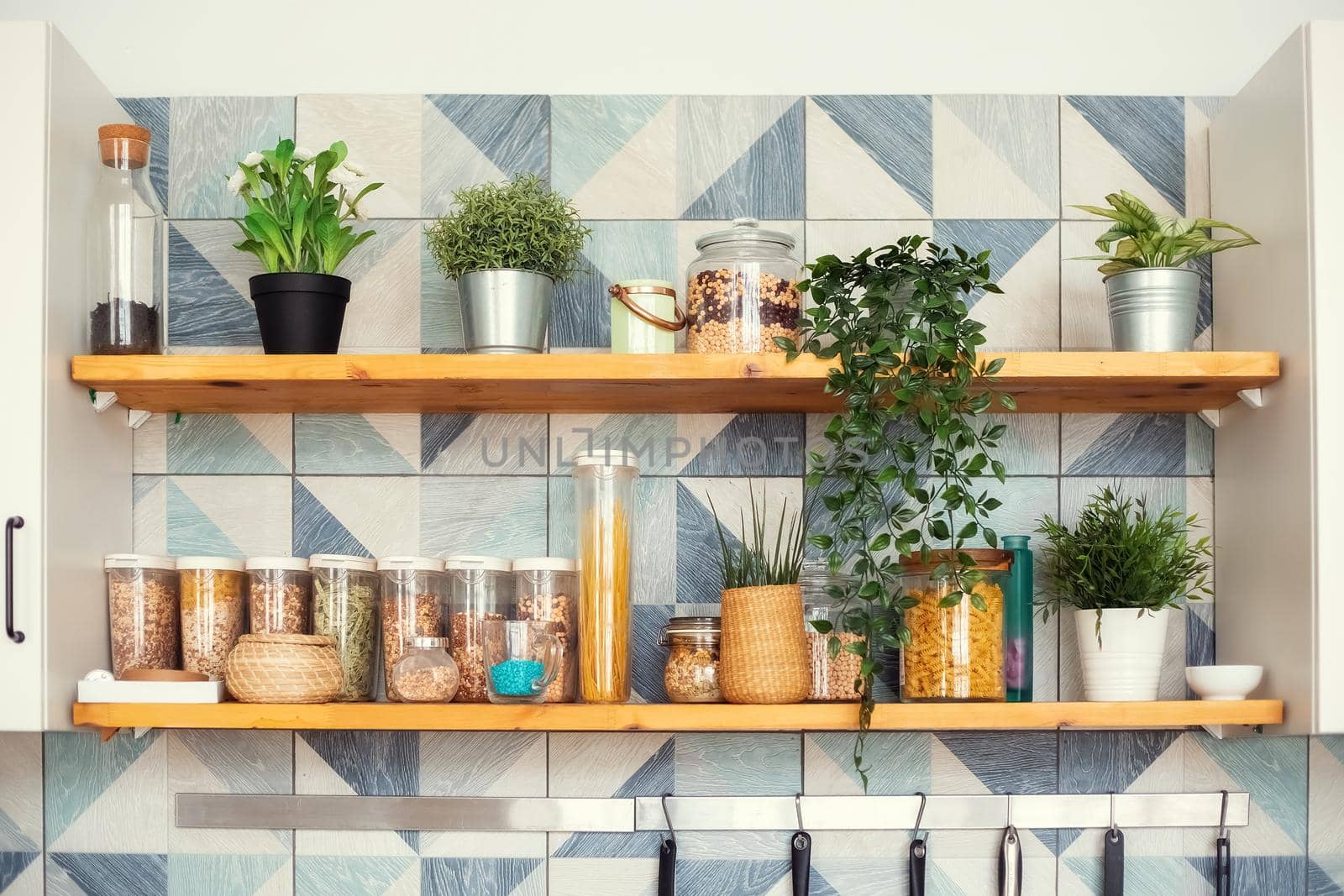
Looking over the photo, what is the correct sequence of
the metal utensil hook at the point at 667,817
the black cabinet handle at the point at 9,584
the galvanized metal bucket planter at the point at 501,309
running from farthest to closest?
the metal utensil hook at the point at 667,817, the galvanized metal bucket planter at the point at 501,309, the black cabinet handle at the point at 9,584

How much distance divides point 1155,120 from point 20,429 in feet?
5.20

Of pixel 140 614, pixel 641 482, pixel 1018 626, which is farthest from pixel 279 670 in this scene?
pixel 1018 626

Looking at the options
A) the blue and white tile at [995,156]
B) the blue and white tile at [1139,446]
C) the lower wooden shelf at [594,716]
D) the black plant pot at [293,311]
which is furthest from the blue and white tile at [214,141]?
the blue and white tile at [1139,446]

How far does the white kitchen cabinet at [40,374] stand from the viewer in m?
1.45

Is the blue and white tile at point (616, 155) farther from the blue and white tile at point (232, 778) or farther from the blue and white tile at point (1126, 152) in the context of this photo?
the blue and white tile at point (232, 778)

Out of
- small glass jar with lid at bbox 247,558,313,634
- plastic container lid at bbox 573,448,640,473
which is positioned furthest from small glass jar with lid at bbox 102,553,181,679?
plastic container lid at bbox 573,448,640,473

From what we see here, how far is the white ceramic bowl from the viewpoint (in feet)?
5.03

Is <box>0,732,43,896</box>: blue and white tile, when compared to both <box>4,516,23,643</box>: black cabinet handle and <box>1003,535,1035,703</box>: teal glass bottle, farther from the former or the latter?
<box>1003,535,1035,703</box>: teal glass bottle

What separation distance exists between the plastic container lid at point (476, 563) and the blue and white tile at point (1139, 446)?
2.65ft

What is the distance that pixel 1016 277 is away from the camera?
5.78 feet

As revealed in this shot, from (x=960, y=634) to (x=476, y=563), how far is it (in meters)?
0.62

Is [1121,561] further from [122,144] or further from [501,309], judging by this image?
[122,144]

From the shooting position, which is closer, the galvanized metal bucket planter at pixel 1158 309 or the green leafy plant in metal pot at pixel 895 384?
the green leafy plant in metal pot at pixel 895 384

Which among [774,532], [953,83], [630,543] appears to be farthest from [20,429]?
[953,83]
